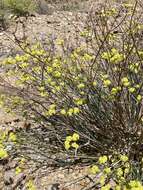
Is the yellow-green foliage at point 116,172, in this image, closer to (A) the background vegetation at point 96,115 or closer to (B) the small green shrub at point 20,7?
(A) the background vegetation at point 96,115

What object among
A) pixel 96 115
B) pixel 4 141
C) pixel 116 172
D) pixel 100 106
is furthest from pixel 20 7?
pixel 116 172

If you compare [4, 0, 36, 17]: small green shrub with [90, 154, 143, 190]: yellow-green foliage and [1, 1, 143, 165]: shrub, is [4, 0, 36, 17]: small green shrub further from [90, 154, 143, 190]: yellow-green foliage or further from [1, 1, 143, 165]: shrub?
[90, 154, 143, 190]: yellow-green foliage

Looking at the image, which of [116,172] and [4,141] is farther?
[4,141]

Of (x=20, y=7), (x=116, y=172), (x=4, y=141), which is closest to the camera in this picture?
(x=116, y=172)

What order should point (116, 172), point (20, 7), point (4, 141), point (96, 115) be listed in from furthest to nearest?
point (20, 7) → point (96, 115) → point (4, 141) → point (116, 172)

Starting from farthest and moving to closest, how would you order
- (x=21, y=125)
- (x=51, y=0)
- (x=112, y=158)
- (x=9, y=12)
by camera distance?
1. (x=51, y=0)
2. (x=9, y=12)
3. (x=21, y=125)
4. (x=112, y=158)

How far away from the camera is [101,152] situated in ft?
12.8

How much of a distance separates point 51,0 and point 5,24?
23.9 ft

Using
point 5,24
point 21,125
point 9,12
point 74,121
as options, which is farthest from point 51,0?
point 74,121

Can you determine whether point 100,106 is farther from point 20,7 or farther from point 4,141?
point 20,7

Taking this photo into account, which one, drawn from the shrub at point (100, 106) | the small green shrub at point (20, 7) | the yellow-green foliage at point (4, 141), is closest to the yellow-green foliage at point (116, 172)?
the shrub at point (100, 106)

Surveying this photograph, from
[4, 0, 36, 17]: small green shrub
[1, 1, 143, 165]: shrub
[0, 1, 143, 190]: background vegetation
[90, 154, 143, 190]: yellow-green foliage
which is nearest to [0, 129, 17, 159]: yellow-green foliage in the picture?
[0, 1, 143, 190]: background vegetation

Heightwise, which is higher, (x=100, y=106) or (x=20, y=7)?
(x=20, y=7)

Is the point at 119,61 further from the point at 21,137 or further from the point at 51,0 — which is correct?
the point at 51,0
